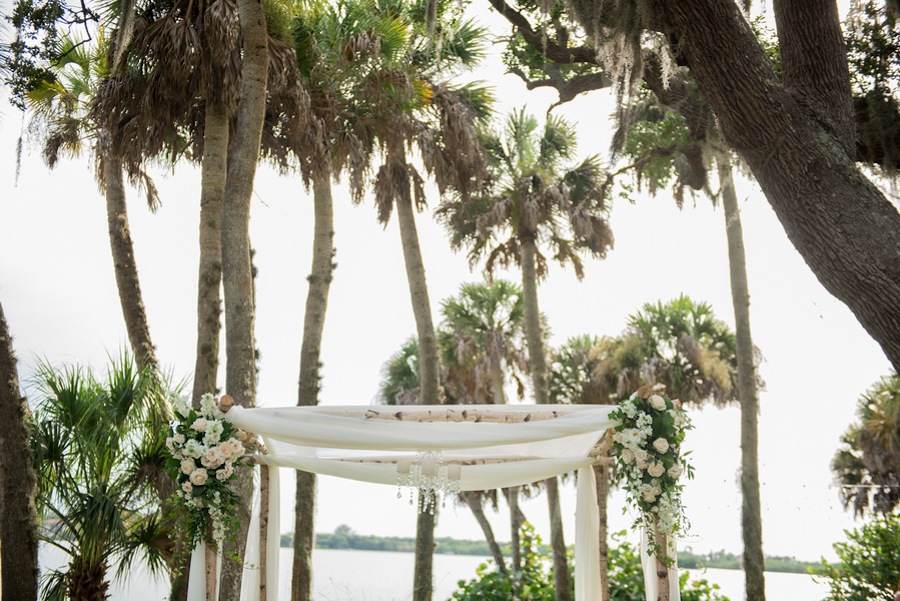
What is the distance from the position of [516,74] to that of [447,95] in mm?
1389

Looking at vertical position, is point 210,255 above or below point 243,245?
above

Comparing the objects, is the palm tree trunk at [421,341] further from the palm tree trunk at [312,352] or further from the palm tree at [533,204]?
the palm tree at [533,204]

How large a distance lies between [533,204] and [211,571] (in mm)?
9503

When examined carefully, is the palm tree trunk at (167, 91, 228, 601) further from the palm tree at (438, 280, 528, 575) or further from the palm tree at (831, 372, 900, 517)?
the palm tree at (831, 372, 900, 517)

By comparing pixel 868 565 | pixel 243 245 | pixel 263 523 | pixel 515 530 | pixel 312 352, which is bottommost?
pixel 868 565

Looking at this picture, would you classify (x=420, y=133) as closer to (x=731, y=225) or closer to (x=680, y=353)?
(x=731, y=225)

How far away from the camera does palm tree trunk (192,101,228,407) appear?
8.05 meters

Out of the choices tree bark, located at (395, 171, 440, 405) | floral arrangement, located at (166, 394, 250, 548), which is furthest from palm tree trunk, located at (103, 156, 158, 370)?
floral arrangement, located at (166, 394, 250, 548)

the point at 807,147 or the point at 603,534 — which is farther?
the point at 603,534

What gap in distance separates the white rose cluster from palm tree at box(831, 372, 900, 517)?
33.3ft

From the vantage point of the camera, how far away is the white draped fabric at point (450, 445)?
5.64 metres

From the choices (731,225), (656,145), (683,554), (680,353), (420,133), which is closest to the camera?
(731,225)

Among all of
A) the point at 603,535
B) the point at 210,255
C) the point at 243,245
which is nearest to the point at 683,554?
the point at 603,535

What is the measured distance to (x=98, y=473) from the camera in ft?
24.2
